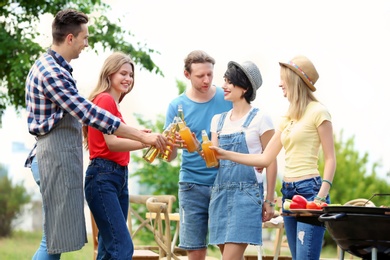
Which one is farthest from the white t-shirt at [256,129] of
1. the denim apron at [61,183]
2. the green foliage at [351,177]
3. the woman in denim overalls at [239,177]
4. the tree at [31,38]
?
the green foliage at [351,177]

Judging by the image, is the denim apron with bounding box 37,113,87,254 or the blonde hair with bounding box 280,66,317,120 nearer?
the denim apron with bounding box 37,113,87,254

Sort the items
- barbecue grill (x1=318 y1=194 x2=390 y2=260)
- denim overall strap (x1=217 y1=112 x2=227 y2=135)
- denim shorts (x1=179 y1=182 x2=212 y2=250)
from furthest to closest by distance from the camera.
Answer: denim shorts (x1=179 y1=182 x2=212 y2=250) < denim overall strap (x1=217 y1=112 x2=227 y2=135) < barbecue grill (x1=318 y1=194 x2=390 y2=260)

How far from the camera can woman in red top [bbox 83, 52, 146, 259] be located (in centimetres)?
361

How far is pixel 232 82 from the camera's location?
392 cm

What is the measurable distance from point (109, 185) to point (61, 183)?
0.87 feet

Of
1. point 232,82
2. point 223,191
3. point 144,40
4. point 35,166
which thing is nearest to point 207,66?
point 232,82

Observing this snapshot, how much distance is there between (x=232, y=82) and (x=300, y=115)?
49 cm

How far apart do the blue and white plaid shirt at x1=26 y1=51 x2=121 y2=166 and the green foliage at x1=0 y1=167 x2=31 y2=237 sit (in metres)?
9.65

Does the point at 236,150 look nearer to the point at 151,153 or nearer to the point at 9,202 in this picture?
the point at 151,153

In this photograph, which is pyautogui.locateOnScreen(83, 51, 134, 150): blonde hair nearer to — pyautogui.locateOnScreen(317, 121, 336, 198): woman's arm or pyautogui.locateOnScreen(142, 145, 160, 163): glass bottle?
pyautogui.locateOnScreen(142, 145, 160, 163): glass bottle

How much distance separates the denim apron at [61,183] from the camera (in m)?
3.45

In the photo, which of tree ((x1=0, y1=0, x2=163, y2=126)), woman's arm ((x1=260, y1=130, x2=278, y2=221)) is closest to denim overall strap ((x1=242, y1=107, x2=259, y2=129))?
woman's arm ((x1=260, y1=130, x2=278, y2=221))

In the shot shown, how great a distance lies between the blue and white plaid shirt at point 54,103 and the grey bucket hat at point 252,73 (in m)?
0.78

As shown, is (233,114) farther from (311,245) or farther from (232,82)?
(311,245)
